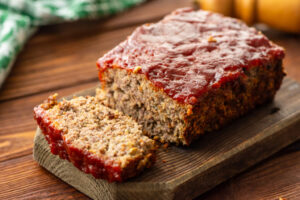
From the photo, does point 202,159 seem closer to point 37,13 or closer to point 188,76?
point 188,76

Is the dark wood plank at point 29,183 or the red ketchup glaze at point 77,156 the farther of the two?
the dark wood plank at point 29,183

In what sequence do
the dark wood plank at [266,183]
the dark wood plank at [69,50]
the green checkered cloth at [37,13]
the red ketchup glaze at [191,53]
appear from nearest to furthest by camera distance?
the dark wood plank at [266,183] → the red ketchup glaze at [191,53] → the dark wood plank at [69,50] → the green checkered cloth at [37,13]

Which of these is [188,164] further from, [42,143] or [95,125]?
[42,143]

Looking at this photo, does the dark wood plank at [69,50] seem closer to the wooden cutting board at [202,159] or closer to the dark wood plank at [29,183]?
the dark wood plank at [29,183]

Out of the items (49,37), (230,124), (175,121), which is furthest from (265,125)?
(49,37)

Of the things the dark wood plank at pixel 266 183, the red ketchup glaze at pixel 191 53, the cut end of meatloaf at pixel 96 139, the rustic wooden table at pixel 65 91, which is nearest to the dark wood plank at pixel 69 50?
the rustic wooden table at pixel 65 91

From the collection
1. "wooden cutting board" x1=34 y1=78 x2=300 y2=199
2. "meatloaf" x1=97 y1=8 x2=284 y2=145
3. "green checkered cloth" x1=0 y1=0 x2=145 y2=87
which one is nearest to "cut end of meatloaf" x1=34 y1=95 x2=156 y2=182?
"wooden cutting board" x1=34 y1=78 x2=300 y2=199

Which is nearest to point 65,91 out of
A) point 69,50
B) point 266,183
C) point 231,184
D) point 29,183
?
point 69,50
